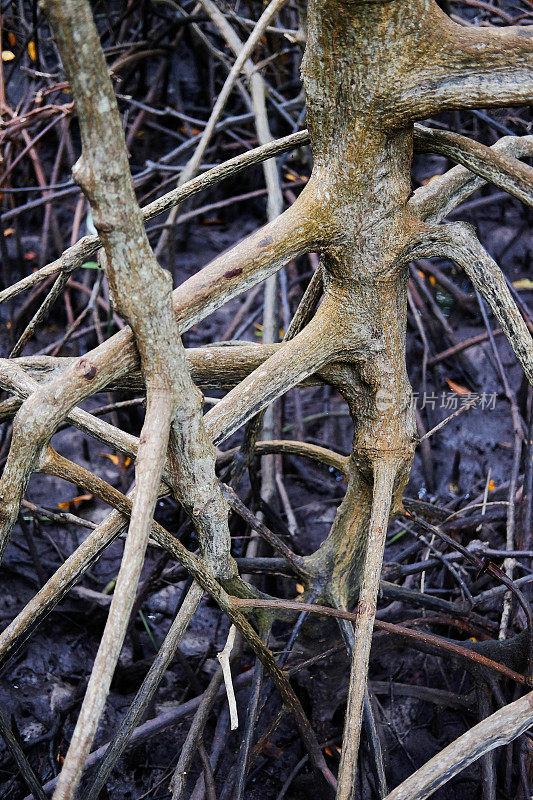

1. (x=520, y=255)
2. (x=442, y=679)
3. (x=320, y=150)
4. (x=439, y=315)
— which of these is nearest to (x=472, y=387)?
(x=439, y=315)

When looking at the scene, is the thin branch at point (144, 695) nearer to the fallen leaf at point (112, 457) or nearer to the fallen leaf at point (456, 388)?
the fallen leaf at point (112, 457)

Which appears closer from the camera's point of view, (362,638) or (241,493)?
(362,638)

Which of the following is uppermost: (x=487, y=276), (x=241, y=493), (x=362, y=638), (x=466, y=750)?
(x=487, y=276)

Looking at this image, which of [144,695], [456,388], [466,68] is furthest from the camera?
[456,388]

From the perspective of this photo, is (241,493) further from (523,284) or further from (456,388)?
(523,284)

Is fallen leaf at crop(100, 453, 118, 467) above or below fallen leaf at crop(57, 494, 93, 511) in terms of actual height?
above

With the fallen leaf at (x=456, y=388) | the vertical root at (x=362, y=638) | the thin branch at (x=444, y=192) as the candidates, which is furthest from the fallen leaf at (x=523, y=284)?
the vertical root at (x=362, y=638)

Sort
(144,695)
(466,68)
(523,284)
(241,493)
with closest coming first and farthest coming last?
(466,68) < (144,695) < (241,493) < (523,284)

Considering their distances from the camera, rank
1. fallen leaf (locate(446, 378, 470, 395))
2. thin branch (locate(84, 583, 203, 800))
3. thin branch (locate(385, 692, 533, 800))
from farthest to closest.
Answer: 1. fallen leaf (locate(446, 378, 470, 395))
2. thin branch (locate(84, 583, 203, 800))
3. thin branch (locate(385, 692, 533, 800))

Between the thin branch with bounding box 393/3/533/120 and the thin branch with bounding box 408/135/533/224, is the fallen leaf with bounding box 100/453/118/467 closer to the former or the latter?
the thin branch with bounding box 408/135/533/224

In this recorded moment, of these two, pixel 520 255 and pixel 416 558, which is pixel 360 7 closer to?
pixel 416 558

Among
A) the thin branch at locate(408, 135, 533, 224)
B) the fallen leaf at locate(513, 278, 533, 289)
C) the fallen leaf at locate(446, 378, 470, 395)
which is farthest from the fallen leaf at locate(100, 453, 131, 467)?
the fallen leaf at locate(513, 278, 533, 289)

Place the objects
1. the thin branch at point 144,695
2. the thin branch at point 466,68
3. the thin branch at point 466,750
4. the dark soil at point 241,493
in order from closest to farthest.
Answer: the thin branch at point 466,68 < the thin branch at point 466,750 < the thin branch at point 144,695 < the dark soil at point 241,493

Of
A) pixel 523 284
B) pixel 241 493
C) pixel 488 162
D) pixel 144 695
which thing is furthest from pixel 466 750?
pixel 523 284
